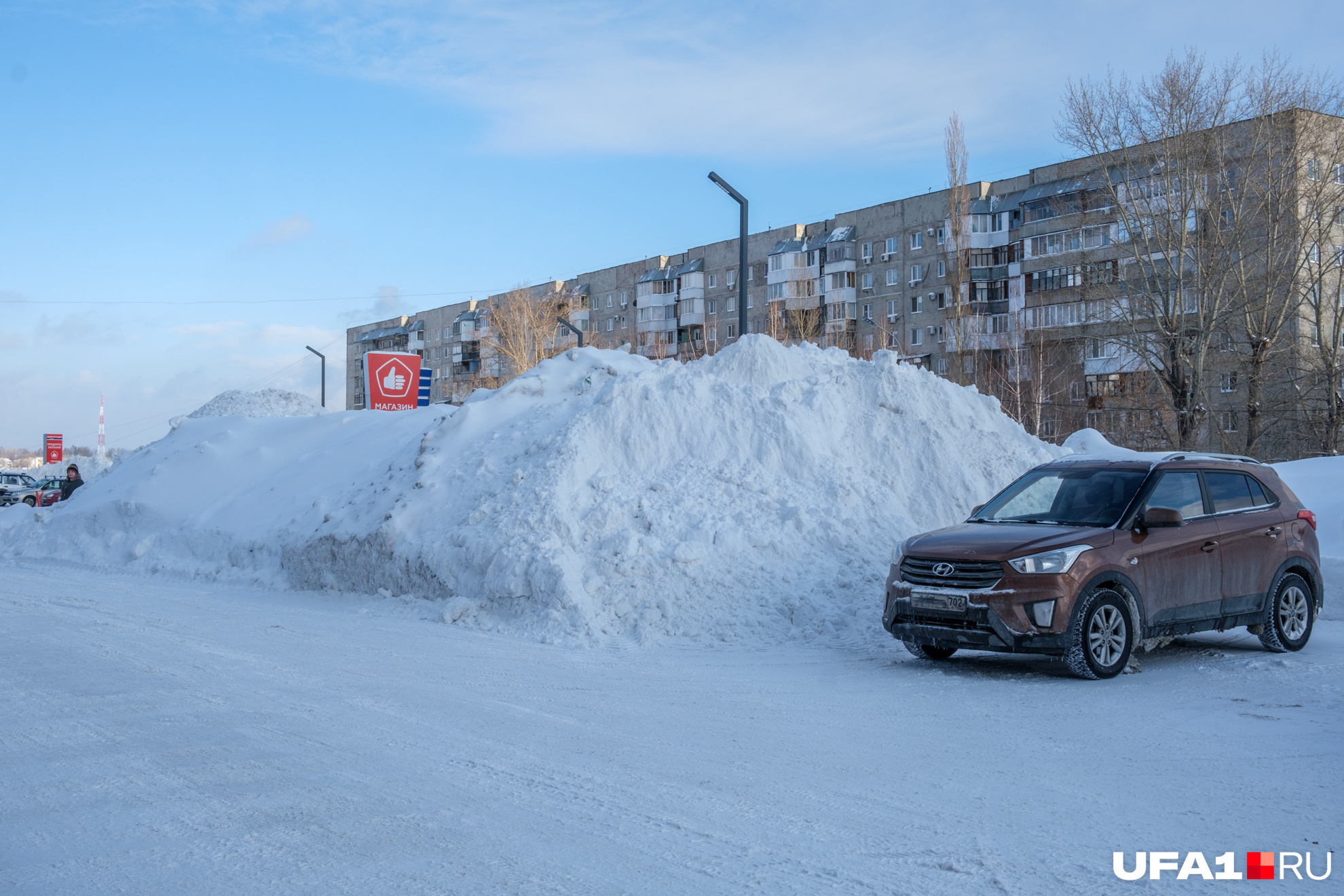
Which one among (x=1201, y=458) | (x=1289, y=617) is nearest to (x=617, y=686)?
(x=1201, y=458)

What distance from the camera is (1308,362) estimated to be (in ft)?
125

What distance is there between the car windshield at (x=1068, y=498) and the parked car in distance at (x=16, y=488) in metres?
45.7

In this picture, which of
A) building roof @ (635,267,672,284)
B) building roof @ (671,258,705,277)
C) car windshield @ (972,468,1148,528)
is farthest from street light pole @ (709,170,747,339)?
building roof @ (635,267,672,284)

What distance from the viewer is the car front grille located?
811 centimetres

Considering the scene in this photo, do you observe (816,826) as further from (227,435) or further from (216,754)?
(227,435)

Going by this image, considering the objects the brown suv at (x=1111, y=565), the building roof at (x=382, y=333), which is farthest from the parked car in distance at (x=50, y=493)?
the building roof at (x=382, y=333)

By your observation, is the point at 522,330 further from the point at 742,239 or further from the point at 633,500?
the point at 633,500

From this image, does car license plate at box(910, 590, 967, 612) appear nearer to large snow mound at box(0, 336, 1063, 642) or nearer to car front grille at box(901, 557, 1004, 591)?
car front grille at box(901, 557, 1004, 591)

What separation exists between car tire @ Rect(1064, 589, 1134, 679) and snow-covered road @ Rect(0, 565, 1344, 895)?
17 centimetres

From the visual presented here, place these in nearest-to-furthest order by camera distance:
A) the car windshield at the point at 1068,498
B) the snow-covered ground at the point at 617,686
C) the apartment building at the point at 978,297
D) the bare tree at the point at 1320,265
Answer: the snow-covered ground at the point at 617,686 < the car windshield at the point at 1068,498 < the bare tree at the point at 1320,265 < the apartment building at the point at 978,297

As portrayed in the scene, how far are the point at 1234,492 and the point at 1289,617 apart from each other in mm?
1233

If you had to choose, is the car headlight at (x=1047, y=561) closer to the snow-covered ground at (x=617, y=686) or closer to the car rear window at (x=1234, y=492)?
the snow-covered ground at (x=617, y=686)

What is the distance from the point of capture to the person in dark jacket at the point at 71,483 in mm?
24817

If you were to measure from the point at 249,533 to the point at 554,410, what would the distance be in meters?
5.33
